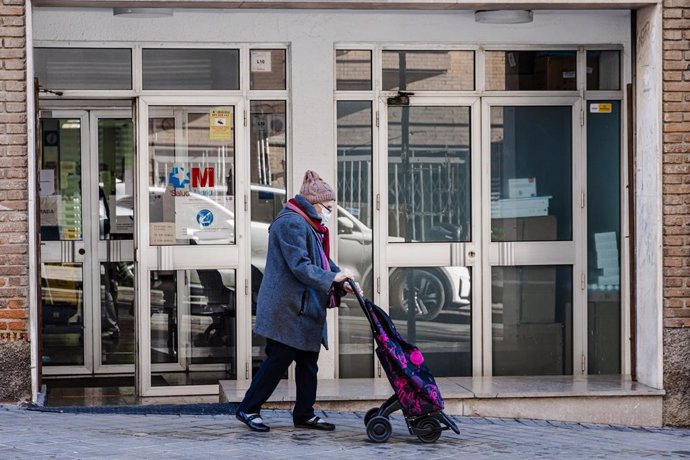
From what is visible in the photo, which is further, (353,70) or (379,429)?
(353,70)

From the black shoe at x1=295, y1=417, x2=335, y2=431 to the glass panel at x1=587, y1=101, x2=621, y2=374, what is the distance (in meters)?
3.17

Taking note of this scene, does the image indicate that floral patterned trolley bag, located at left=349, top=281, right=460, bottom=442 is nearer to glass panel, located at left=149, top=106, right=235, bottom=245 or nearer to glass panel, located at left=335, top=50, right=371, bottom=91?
glass panel, located at left=149, top=106, right=235, bottom=245

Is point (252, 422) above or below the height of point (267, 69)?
below

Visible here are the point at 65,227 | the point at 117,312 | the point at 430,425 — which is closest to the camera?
the point at 430,425

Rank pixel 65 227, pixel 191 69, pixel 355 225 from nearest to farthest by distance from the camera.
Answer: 1. pixel 191 69
2. pixel 355 225
3. pixel 65 227

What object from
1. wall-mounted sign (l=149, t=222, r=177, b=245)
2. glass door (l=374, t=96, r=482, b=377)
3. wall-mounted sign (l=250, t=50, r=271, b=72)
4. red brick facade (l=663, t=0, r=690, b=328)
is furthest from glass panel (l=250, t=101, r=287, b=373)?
red brick facade (l=663, t=0, r=690, b=328)

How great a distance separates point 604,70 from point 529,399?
9.42ft

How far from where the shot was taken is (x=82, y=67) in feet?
33.2

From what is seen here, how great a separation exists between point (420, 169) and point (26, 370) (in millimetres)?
3575

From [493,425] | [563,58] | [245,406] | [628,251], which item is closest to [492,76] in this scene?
[563,58]

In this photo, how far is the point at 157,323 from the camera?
10469 mm

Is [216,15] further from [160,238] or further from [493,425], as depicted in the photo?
[493,425]

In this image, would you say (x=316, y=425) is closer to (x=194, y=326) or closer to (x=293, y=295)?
(x=293, y=295)

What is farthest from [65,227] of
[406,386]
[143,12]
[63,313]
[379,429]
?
[406,386]
